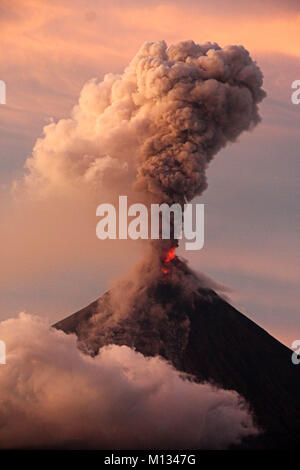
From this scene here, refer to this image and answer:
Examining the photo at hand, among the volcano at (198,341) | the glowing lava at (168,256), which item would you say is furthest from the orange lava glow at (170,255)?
the volcano at (198,341)

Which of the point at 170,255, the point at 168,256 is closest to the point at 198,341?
the point at 168,256

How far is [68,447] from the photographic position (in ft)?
247

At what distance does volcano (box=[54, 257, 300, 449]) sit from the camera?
73500 millimetres

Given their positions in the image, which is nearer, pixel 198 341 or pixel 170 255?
pixel 170 255

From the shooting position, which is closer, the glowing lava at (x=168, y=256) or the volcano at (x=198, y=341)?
the glowing lava at (x=168, y=256)

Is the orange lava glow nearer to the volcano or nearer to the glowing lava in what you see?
the glowing lava

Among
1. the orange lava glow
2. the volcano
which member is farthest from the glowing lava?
the volcano

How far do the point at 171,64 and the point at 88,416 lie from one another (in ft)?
106

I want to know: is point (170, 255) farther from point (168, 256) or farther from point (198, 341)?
point (198, 341)

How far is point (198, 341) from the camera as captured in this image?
Result: 253 ft

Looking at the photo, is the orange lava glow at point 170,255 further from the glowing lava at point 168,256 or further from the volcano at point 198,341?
the volcano at point 198,341

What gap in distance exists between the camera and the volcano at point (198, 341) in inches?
2894
